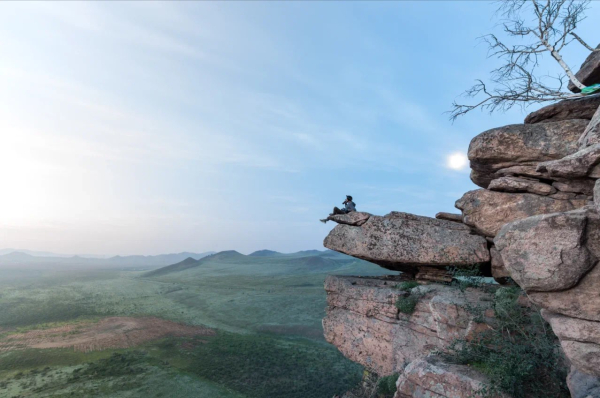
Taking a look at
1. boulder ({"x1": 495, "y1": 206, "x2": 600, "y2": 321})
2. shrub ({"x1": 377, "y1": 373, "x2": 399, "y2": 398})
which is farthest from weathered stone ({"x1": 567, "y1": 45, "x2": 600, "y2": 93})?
shrub ({"x1": 377, "y1": 373, "x2": 399, "y2": 398})

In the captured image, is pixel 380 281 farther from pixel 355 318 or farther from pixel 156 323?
pixel 156 323

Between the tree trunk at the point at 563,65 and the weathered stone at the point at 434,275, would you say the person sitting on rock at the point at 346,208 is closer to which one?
the weathered stone at the point at 434,275

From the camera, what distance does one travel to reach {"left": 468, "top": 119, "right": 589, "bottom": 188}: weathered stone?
12328 mm

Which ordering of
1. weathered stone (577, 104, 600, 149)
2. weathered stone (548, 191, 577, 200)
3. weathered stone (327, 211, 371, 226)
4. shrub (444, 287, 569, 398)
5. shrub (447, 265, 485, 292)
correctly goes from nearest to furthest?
weathered stone (577, 104, 600, 149), shrub (444, 287, 569, 398), weathered stone (548, 191, 577, 200), shrub (447, 265, 485, 292), weathered stone (327, 211, 371, 226)

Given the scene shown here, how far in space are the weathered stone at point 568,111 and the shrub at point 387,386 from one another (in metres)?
14.1

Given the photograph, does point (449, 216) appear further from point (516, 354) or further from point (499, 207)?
point (516, 354)

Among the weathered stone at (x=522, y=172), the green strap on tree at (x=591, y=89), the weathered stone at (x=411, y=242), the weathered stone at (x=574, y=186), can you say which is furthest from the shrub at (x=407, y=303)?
the green strap on tree at (x=591, y=89)

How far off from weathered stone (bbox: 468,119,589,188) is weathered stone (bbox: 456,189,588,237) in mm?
1523

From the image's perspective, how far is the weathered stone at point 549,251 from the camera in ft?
23.2

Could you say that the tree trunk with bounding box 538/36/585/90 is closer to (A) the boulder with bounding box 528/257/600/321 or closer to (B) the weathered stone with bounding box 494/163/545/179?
(B) the weathered stone with bounding box 494/163/545/179

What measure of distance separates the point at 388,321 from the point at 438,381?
21.4 feet

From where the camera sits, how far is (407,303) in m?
14.9

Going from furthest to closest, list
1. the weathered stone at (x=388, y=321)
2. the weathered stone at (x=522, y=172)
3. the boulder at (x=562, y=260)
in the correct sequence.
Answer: the weathered stone at (x=522, y=172) < the weathered stone at (x=388, y=321) < the boulder at (x=562, y=260)

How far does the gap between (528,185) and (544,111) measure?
12.3 ft
